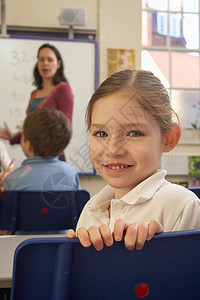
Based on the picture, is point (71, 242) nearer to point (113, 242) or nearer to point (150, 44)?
point (113, 242)

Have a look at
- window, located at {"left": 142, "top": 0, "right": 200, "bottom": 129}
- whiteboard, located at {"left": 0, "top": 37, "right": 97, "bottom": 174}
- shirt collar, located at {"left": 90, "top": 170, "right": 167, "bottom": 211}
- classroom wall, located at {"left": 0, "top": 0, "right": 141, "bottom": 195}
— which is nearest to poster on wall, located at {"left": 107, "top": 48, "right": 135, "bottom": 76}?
classroom wall, located at {"left": 0, "top": 0, "right": 141, "bottom": 195}

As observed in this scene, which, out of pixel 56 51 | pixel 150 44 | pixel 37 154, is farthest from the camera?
pixel 150 44

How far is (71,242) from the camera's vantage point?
38cm

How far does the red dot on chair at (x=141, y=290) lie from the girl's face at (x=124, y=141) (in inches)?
10.9

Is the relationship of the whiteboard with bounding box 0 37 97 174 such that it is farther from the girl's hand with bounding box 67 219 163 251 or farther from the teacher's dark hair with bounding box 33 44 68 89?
the girl's hand with bounding box 67 219 163 251

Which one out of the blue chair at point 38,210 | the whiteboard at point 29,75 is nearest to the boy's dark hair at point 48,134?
the blue chair at point 38,210

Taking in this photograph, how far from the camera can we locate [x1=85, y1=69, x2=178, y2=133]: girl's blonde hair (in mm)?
677

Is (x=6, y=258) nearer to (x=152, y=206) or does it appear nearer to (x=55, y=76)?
(x=152, y=206)

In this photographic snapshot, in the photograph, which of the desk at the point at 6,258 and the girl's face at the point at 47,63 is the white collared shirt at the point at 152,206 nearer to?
the desk at the point at 6,258

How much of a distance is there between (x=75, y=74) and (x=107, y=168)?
2746 millimetres

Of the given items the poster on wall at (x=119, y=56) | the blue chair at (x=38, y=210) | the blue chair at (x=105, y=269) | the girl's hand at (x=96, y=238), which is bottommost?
the blue chair at (x=38, y=210)

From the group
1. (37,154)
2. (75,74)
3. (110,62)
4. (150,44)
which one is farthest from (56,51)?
(37,154)

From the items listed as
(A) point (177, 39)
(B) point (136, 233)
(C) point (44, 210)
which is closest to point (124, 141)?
(B) point (136, 233)

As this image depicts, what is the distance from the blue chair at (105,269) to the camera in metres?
0.39
